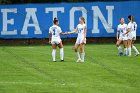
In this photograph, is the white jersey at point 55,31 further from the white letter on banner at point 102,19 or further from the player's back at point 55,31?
the white letter on banner at point 102,19

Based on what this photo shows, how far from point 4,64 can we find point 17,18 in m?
18.0

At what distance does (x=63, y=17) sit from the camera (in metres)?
44.8

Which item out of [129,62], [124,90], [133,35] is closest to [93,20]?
[133,35]

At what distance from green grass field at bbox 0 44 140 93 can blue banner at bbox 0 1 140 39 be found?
13299 millimetres

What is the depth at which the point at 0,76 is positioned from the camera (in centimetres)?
2156

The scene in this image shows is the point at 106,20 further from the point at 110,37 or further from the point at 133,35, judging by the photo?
the point at 133,35

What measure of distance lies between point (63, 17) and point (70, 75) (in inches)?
911

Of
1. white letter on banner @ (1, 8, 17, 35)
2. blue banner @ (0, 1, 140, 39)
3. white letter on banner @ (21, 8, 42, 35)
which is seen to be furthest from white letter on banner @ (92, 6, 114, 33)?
white letter on banner @ (1, 8, 17, 35)

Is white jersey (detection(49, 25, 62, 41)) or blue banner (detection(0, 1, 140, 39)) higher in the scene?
blue banner (detection(0, 1, 140, 39))

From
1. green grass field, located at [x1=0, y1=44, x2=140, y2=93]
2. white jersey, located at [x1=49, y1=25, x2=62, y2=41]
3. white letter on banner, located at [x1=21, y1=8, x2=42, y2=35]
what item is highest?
white letter on banner, located at [x1=21, y1=8, x2=42, y2=35]

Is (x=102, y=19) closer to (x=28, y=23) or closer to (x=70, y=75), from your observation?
(x=28, y=23)

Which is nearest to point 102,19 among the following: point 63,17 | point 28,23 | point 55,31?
point 63,17

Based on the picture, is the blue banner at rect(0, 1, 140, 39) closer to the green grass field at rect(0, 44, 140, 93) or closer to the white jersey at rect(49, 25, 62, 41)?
the green grass field at rect(0, 44, 140, 93)

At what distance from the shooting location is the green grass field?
59.6ft
